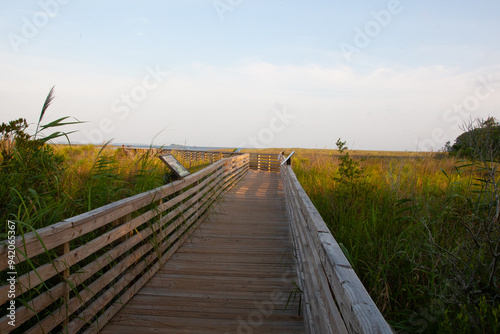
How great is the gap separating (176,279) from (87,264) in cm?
139

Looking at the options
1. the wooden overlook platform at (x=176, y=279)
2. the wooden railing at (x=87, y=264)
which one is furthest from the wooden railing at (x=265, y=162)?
the wooden railing at (x=87, y=264)

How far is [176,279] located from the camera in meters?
4.13

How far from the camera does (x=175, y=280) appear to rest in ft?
13.5

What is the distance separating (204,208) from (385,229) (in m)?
4.11

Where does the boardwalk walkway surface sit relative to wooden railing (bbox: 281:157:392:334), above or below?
below

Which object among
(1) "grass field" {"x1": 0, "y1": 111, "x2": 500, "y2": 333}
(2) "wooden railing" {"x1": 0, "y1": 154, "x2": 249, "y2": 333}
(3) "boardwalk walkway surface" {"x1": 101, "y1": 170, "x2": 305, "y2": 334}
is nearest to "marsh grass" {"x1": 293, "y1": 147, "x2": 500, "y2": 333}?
(1) "grass field" {"x1": 0, "y1": 111, "x2": 500, "y2": 333}

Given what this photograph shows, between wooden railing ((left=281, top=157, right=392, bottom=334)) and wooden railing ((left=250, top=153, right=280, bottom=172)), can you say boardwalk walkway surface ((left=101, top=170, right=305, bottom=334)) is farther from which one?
wooden railing ((left=250, top=153, right=280, bottom=172))

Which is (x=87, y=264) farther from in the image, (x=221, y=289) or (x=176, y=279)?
(x=221, y=289)

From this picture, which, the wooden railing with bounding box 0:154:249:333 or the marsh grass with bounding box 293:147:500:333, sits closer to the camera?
the wooden railing with bounding box 0:154:249:333

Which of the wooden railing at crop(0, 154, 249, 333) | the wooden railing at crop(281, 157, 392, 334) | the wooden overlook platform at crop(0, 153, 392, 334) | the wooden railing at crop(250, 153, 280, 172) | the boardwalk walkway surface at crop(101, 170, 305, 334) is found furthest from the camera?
the wooden railing at crop(250, 153, 280, 172)

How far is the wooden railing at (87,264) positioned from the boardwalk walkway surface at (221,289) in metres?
0.22

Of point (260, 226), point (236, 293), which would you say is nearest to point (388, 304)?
point (236, 293)

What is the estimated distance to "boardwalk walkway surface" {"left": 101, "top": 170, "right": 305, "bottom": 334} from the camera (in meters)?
3.15

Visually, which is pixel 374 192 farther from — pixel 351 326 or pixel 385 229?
pixel 351 326
